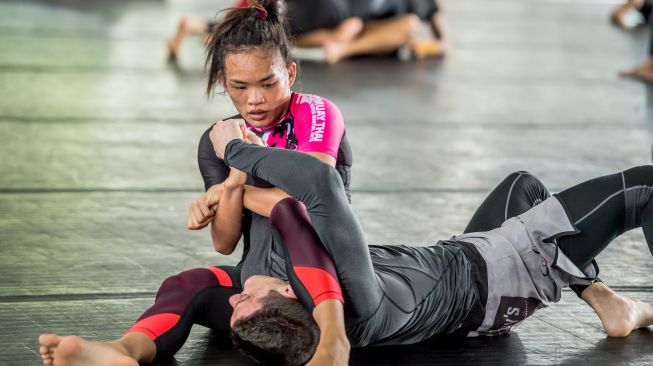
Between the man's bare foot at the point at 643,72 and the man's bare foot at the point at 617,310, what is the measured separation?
4.02 metres

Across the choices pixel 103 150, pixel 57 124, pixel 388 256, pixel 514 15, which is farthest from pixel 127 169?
pixel 514 15

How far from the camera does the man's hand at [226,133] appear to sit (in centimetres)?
254

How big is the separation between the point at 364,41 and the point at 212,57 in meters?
4.44

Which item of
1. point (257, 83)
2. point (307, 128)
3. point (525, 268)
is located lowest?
point (525, 268)

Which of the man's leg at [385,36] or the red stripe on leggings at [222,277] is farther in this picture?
the man's leg at [385,36]

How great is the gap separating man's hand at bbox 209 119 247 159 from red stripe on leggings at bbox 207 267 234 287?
0.27 metres

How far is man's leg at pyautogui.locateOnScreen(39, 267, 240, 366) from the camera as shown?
7.39 feet

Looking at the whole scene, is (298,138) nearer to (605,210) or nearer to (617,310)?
(605,210)

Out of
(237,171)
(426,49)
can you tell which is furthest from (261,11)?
(426,49)

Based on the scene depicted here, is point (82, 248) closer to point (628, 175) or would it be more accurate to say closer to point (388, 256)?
point (388, 256)

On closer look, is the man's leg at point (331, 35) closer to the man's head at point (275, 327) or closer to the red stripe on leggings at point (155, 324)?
the red stripe on leggings at point (155, 324)

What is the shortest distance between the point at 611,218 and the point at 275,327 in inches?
35.8

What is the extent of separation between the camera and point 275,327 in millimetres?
2287

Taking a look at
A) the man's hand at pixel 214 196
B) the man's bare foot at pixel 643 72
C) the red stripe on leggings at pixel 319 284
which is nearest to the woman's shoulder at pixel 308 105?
the man's hand at pixel 214 196
